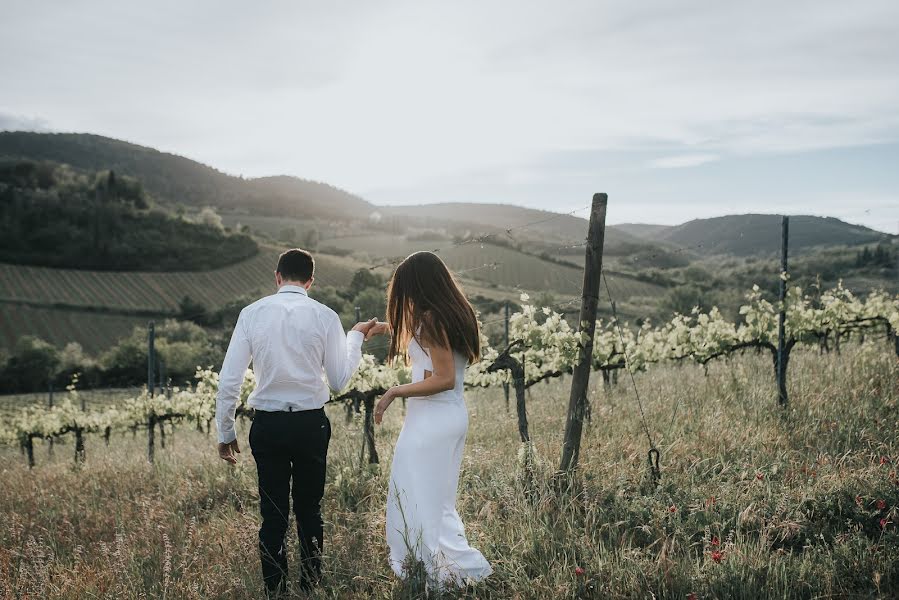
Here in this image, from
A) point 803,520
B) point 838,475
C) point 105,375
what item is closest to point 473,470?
point 803,520

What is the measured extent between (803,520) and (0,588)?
468 cm

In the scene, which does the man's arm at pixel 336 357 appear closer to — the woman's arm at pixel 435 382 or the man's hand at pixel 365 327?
the man's hand at pixel 365 327

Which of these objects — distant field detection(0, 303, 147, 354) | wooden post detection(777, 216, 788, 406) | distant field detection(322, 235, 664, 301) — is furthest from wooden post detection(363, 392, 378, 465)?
distant field detection(322, 235, 664, 301)

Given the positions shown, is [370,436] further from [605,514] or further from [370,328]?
[605,514]

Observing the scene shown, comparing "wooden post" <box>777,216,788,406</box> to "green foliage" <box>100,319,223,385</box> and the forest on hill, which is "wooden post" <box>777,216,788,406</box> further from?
the forest on hill

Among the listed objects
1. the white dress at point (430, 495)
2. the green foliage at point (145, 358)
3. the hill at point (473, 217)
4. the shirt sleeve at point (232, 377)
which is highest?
the hill at point (473, 217)

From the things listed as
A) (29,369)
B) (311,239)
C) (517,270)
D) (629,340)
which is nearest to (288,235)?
(311,239)

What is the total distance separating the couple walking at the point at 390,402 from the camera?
3.03 metres

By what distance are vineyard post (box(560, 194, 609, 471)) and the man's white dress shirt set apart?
1840 mm

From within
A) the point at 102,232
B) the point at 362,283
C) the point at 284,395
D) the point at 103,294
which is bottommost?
the point at 103,294

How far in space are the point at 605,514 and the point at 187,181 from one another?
122m

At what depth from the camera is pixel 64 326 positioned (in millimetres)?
46000

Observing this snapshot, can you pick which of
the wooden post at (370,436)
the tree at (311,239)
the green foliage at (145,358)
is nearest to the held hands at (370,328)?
the wooden post at (370,436)

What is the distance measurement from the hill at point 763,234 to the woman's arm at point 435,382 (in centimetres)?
346
